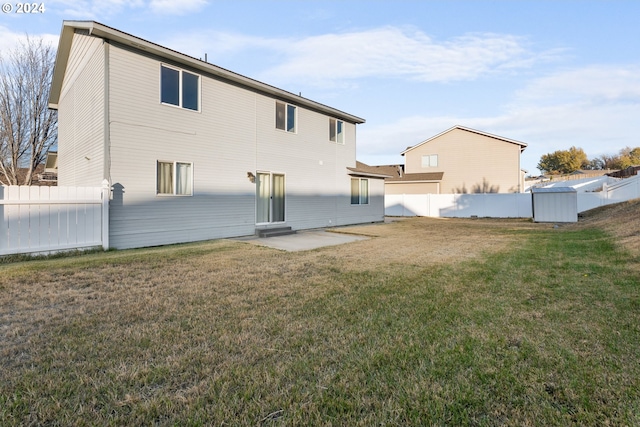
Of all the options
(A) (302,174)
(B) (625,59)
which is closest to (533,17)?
(B) (625,59)

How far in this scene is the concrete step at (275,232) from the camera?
11312 mm

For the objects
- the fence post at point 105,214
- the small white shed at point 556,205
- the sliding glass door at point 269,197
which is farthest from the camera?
the small white shed at point 556,205

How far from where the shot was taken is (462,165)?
28.5 meters

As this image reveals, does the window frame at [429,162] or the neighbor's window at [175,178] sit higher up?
the window frame at [429,162]

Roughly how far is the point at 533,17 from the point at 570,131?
29397 millimetres

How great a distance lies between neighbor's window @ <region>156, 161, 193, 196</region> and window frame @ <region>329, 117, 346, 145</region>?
7.24 m

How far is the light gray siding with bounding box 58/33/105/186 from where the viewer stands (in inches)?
342

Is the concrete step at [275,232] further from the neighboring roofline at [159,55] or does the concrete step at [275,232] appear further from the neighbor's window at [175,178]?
the neighboring roofline at [159,55]

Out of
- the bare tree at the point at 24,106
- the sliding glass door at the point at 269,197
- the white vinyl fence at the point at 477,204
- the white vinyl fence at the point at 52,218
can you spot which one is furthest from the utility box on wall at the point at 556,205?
the bare tree at the point at 24,106

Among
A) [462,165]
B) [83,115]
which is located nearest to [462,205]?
[462,165]

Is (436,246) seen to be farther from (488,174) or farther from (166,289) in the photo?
(488,174)

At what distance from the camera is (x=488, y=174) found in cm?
2745

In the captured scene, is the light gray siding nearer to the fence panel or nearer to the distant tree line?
the fence panel
